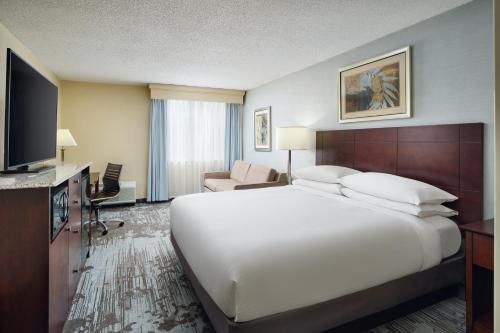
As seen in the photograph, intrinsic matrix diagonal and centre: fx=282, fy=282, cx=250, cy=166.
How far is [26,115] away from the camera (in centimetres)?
212

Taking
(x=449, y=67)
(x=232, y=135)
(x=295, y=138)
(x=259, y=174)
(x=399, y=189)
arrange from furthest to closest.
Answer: (x=232, y=135) → (x=259, y=174) → (x=295, y=138) → (x=449, y=67) → (x=399, y=189)

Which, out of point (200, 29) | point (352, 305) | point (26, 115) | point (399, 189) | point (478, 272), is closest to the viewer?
point (352, 305)

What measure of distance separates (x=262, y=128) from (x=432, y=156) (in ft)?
11.5

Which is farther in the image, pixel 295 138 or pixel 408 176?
pixel 295 138

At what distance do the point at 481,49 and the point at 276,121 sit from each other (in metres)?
3.30

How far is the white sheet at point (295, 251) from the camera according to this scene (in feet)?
4.70

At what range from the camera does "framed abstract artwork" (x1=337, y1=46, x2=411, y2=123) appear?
2873 mm

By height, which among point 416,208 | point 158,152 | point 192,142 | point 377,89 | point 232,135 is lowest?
point 416,208

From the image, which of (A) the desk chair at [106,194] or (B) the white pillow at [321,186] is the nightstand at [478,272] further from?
(A) the desk chair at [106,194]

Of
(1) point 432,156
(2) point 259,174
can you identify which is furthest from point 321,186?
(2) point 259,174

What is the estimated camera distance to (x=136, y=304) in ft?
7.13

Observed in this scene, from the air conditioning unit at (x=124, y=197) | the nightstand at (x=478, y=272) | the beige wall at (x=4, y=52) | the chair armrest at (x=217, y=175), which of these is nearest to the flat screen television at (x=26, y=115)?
the beige wall at (x=4, y=52)

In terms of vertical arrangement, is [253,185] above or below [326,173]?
below

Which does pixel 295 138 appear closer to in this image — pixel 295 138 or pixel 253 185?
pixel 295 138
